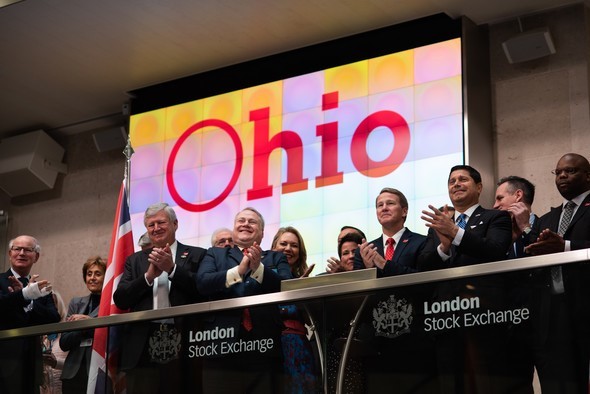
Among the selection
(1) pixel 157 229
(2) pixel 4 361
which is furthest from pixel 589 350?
(2) pixel 4 361

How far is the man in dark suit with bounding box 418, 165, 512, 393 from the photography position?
188 inches

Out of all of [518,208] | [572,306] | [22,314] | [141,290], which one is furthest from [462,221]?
[22,314]

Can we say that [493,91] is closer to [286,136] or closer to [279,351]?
[286,136]

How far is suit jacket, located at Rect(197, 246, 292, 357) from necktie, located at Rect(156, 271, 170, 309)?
0.76 ft

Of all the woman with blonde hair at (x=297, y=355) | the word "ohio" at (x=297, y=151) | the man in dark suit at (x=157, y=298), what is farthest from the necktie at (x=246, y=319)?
the word "ohio" at (x=297, y=151)

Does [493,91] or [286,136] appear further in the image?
[286,136]

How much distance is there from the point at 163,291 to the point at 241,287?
56cm

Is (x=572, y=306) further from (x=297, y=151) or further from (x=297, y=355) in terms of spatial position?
(x=297, y=151)

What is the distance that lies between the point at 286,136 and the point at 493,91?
6.18 feet

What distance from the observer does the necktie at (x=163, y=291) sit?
628cm

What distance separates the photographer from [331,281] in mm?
5367

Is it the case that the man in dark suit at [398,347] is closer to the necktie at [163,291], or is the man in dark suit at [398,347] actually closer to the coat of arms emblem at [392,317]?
the coat of arms emblem at [392,317]

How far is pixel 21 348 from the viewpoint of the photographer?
21.4ft

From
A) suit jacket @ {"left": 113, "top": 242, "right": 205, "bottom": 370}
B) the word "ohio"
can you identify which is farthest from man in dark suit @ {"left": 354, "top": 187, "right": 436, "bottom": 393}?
the word "ohio"
